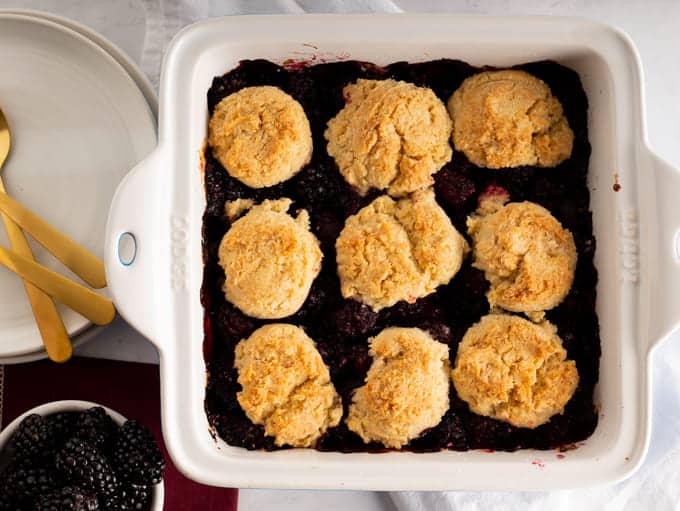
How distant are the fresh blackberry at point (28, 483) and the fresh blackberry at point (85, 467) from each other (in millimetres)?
54

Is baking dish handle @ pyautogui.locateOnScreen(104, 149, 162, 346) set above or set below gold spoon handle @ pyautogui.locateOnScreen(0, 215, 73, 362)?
above

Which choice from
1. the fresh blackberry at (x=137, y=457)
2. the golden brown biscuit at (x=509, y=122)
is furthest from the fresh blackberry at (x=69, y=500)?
the golden brown biscuit at (x=509, y=122)

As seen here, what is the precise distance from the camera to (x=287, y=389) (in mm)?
2074

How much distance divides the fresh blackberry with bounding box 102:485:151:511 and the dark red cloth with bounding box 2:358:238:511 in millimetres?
294

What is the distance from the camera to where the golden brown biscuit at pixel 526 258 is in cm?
207

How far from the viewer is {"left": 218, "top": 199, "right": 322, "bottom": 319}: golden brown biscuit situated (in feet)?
6.82

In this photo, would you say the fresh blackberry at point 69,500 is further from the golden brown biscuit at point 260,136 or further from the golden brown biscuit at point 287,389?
the golden brown biscuit at point 260,136

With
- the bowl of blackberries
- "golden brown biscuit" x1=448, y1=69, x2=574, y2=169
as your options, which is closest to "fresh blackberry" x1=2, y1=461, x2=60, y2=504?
the bowl of blackberries

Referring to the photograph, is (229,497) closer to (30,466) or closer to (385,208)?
(30,466)

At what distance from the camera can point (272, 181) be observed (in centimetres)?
216

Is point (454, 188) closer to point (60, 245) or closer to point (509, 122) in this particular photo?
point (509, 122)

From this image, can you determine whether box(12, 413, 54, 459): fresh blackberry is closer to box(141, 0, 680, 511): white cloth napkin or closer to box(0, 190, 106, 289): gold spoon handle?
box(0, 190, 106, 289): gold spoon handle

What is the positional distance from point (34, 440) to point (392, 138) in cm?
119

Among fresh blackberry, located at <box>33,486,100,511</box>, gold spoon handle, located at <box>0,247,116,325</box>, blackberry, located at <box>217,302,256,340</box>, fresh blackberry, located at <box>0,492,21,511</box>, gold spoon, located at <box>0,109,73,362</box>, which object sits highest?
blackberry, located at <box>217,302,256,340</box>
